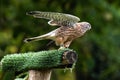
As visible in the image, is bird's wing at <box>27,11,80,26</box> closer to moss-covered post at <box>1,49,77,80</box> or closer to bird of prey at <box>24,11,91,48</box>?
bird of prey at <box>24,11,91,48</box>

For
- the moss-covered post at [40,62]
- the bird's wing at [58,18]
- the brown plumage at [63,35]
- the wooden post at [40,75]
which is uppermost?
the bird's wing at [58,18]

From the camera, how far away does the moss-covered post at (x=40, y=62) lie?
4.36 meters

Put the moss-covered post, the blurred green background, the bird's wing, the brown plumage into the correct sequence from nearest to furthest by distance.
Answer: the moss-covered post < the bird's wing < the brown plumage < the blurred green background

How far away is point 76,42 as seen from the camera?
10.2 meters

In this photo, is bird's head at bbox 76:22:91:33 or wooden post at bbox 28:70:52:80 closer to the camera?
wooden post at bbox 28:70:52:80

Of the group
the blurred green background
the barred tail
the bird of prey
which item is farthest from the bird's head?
the blurred green background

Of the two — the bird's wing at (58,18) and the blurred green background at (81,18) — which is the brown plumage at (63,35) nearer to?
the bird's wing at (58,18)

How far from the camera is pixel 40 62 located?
448 cm

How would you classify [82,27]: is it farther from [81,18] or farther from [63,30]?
[81,18]

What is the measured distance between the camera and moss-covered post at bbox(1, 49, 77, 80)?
14.3 ft

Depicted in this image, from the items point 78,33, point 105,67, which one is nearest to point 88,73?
point 105,67

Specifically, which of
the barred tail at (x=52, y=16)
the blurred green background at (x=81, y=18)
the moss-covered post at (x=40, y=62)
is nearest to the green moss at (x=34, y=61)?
the moss-covered post at (x=40, y=62)

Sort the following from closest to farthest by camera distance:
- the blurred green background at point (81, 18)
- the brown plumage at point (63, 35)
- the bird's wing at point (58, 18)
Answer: the bird's wing at point (58, 18), the brown plumage at point (63, 35), the blurred green background at point (81, 18)

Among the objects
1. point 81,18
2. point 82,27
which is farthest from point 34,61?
point 81,18
